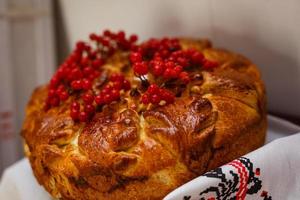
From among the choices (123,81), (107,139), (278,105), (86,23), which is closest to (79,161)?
(107,139)

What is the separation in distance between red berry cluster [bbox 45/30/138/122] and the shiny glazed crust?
26mm

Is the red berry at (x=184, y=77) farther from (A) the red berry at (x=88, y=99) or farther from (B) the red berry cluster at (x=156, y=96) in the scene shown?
(A) the red berry at (x=88, y=99)

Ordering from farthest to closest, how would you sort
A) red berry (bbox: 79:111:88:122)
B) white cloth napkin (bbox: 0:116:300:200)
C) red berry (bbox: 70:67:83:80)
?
red berry (bbox: 70:67:83:80) → red berry (bbox: 79:111:88:122) → white cloth napkin (bbox: 0:116:300:200)

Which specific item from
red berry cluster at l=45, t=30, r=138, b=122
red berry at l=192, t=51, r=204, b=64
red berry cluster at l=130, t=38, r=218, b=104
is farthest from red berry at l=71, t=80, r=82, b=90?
red berry at l=192, t=51, r=204, b=64

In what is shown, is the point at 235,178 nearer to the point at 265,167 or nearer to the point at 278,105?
the point at 265,167

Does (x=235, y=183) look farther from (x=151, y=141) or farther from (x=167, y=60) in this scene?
(x=167, y=60)

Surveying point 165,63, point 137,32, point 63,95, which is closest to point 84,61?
point 63,95

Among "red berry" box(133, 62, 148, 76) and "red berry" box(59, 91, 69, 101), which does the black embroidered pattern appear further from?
"red berry" box(59, 91, 69, 101)

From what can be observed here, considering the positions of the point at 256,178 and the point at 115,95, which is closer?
the point at 256,178

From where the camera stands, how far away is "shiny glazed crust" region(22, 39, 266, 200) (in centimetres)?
66

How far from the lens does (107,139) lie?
2.23 feet

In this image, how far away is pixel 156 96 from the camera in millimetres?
705

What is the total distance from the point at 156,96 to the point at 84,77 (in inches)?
8.9

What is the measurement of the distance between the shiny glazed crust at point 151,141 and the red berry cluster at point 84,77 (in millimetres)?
26
